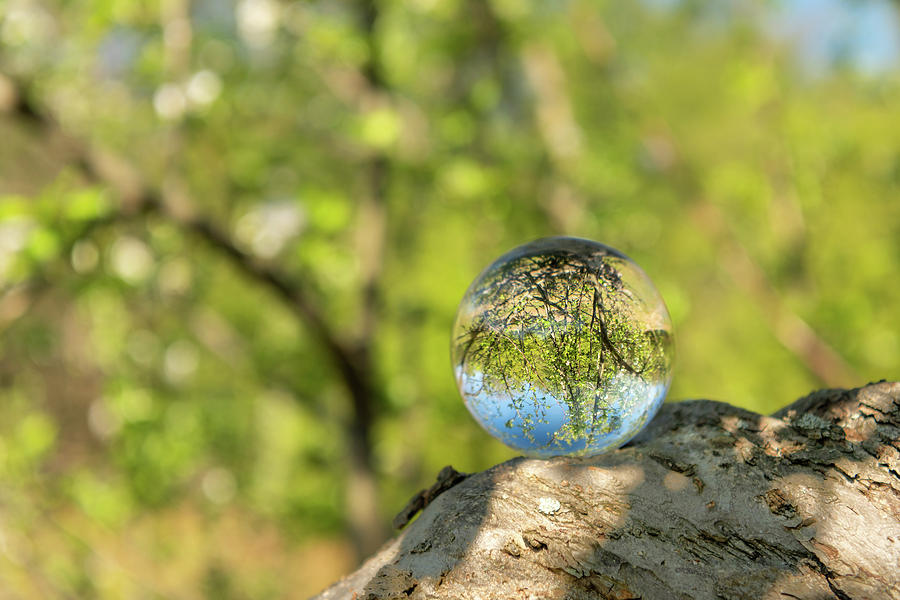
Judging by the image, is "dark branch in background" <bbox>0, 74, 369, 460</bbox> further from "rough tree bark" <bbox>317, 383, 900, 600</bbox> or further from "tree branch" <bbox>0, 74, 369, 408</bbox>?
"rough tree bark" <bbox>317, 383, 900, 600</bbox>

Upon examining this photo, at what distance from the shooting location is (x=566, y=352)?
1.93 meters

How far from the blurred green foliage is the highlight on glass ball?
10.7 feet

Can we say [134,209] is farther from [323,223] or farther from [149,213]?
[323,223]

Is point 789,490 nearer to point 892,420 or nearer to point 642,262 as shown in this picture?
point 892,420

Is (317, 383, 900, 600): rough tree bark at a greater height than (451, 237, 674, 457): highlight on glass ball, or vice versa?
(451, 237, 674, 457): highlight on glass ball

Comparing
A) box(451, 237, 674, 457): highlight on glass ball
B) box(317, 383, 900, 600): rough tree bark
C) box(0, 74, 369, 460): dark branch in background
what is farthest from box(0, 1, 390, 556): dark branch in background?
box(317, 383, 900, 600): rough tree bark

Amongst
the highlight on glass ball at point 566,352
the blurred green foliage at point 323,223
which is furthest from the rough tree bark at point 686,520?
the blurred green foliage at point 323,223

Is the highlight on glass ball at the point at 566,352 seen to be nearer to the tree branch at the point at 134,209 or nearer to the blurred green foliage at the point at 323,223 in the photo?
the blurred green foliage at the point at 323,223

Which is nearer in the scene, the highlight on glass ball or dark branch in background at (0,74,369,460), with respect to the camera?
the highlight on glass ball

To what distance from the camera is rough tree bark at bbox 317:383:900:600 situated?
161 centimetres

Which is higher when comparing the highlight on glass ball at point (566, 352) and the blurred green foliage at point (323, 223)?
the blurred green foliage at point (323, 223)

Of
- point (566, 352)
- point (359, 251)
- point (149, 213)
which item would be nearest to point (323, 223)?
point (149, 213)

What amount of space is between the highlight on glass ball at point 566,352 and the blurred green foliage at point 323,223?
3.27 m

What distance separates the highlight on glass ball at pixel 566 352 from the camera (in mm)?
1928
